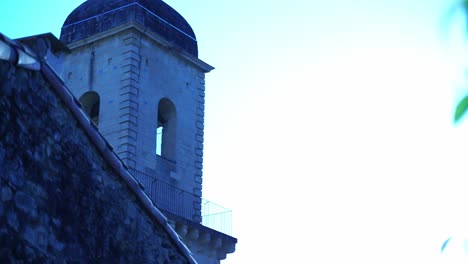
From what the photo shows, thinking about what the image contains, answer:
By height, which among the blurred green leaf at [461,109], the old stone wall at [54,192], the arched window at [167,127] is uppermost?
the arched window at [167,127]

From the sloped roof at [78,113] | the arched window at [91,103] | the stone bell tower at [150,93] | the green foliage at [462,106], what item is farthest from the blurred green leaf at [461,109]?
the arched window at [91,103]

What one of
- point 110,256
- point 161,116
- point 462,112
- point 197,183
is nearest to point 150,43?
point 161,116

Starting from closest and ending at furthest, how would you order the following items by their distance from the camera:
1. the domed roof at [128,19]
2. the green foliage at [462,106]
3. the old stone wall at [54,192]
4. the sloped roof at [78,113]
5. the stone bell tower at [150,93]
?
1. the green foliage at [462,106]
2. the old stone wall at [54,192]
3. the sloped roof at [78,113]
4. the stone bell tower at [150,93]
5. the domed roof at [128,19]

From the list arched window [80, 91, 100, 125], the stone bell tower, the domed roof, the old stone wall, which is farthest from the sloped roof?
the domed roof

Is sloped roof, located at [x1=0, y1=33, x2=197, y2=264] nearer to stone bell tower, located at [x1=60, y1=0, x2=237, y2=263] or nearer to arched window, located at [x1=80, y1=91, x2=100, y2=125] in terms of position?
stone bell tower, located at [x1=60, y1=0, x2=237, y2=263]

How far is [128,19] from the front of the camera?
24.3 m

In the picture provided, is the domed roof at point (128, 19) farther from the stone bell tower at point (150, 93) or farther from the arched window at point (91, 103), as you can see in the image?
the arched window at point (91, 103)

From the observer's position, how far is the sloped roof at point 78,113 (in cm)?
772

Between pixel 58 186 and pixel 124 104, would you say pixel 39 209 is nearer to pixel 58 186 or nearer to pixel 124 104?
pixel 58 186

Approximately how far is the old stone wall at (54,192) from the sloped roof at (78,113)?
2.0 inches

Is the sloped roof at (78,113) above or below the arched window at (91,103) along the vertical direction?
below

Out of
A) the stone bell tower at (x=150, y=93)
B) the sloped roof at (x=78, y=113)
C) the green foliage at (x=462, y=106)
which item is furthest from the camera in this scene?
the stone bell tower at (x=150, y=93)

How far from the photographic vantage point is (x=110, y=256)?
342 inches

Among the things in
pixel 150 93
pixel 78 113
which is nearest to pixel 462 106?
pixel 78 113
